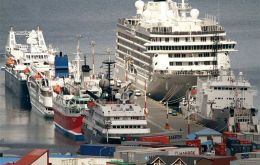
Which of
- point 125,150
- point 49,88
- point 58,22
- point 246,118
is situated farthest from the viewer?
point 58,22

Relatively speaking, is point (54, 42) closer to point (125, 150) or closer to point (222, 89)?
point (222, 89)

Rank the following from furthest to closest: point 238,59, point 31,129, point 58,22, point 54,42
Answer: point 58,22 < point 54,42 < point 238,59 < point 31,129

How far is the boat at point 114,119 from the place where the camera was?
75.6 meters

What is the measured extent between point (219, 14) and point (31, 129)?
61.9 meters

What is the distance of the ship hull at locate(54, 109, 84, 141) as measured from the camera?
81438 mm

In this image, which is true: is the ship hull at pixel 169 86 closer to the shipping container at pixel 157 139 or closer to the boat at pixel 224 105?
the boat at pixel 224 105

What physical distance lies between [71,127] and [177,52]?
9.43 metres

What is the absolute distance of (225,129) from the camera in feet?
258

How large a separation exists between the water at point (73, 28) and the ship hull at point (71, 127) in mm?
408

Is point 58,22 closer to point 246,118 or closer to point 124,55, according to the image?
point 124,55

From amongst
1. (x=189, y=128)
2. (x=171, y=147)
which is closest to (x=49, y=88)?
(x=189, y=128)

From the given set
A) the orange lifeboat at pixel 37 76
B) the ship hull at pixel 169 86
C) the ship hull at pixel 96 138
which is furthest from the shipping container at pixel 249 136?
the orange lifeboat at pixel 37 76

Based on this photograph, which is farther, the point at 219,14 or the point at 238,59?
the point at 219,14

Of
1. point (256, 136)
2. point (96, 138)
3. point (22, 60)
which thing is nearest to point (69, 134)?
point (96, 138)
